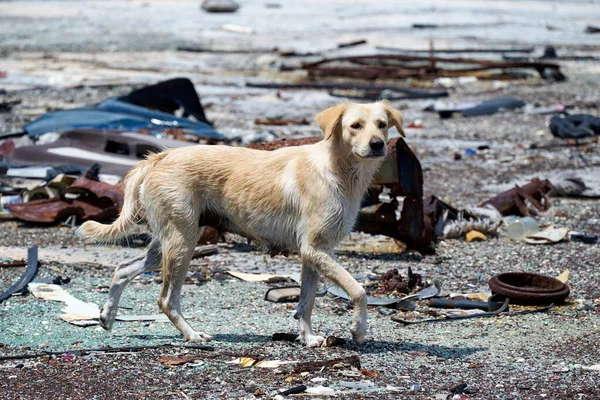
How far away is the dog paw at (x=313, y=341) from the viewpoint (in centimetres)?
630

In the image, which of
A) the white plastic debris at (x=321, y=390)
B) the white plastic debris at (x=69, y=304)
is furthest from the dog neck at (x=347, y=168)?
the white plastic debris at (x=69, y=304)

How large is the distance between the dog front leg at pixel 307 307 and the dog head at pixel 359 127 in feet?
2.75

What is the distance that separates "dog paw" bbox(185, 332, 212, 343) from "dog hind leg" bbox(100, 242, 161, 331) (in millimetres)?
567

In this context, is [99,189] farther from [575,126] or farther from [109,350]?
[575,126]

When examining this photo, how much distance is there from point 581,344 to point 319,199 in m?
1.96

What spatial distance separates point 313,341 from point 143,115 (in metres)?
Result: 9.13

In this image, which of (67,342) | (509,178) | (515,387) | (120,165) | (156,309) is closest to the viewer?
(515,387)

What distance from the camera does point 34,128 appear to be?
47.3ft

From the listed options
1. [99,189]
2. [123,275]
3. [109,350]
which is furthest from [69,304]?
[99,189]

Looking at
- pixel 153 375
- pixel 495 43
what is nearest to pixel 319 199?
pixel 153 375

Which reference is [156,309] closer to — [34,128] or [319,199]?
[319,199]

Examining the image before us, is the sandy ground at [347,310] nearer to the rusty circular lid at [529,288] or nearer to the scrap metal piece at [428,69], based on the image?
the rusty circular lid at [529,288]

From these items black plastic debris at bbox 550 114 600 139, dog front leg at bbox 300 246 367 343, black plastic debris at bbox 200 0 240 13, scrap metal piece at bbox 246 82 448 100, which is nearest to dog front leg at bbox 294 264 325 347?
dog front leg at bbox 300 246 367 343

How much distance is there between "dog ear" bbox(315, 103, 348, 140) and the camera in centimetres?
635
